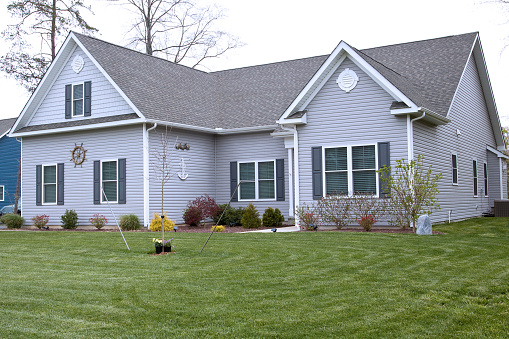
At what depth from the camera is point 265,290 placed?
255 inches

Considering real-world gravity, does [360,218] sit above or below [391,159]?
below

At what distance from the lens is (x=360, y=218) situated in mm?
14242

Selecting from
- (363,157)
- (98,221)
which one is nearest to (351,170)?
(363,157)

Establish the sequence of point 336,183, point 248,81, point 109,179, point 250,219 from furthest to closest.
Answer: point 248,81
point 109,179
point 250,219
point 336,183

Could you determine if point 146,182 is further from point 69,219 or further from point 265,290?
point 265,290

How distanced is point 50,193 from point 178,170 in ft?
16.8

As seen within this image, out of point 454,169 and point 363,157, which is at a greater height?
point 363,157

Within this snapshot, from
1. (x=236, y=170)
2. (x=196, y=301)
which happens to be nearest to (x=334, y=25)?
(x=236, y=170)

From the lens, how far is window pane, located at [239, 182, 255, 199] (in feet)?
61.8

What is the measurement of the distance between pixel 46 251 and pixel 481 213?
16.2 metres

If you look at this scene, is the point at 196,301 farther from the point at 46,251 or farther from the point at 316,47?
the point at 316,47

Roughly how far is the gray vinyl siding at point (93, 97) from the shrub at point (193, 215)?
3.79m

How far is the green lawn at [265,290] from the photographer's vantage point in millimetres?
4969

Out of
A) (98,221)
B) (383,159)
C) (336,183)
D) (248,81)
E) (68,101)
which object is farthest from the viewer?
(248,81)
